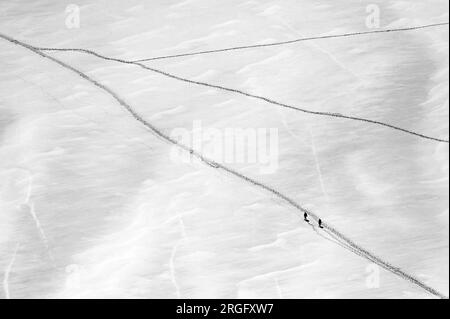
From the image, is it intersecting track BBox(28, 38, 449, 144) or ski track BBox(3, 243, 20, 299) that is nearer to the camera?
ski track BBox(3, 243, 20, 299)

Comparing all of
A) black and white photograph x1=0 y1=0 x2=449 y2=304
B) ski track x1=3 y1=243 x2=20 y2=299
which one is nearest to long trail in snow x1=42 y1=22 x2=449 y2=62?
black and white photograph x1=0 y1=0 x2=449 y2=304

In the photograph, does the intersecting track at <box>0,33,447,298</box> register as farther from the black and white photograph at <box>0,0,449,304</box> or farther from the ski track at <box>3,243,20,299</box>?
the ski track at <box>3,243,20,299</box>

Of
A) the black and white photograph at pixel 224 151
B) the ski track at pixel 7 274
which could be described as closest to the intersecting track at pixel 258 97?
the black and white photograph at pixel 224 151

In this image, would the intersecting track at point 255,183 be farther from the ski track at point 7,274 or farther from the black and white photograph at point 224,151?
the ski track at point 7,274

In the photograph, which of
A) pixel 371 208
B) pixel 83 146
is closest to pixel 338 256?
pixel 371 208

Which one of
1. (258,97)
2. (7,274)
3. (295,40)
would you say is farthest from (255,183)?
(7,274)

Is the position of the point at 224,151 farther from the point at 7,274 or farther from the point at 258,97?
the point at 7,274

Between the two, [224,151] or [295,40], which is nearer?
[224,151]
